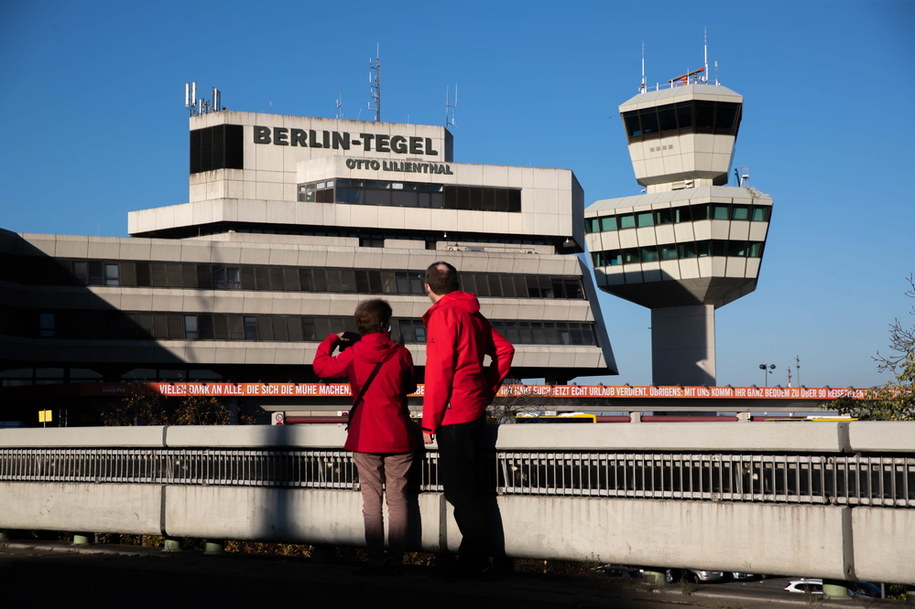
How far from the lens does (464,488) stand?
8086mm

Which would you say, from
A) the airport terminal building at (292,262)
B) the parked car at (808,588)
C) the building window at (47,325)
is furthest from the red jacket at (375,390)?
the building window at (47,325)

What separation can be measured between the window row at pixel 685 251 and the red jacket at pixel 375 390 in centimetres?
7649

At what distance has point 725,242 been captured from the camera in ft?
272

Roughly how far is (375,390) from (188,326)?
6007 centimetres

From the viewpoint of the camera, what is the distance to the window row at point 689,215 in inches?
3236

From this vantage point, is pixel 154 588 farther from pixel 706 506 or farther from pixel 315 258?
pixel 315 258

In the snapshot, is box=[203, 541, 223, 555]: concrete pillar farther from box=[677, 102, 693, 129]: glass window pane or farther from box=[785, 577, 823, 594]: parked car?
box=[677, 102, 693, 129]: glass window pane

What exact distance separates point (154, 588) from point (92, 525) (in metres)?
2.50

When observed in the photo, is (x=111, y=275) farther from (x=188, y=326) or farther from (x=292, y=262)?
(x=292, y=262)

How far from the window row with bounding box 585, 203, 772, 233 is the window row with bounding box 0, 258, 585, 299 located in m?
12.8

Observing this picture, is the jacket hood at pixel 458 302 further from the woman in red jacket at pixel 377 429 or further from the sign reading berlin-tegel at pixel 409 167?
the sign reading berlin-tegel at pixel 409 167

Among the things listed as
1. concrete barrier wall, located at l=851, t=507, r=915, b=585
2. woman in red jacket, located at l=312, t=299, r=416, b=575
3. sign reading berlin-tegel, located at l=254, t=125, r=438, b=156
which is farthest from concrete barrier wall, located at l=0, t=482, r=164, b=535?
sign reading berlin-tegel, located at l=254, t=125, r=438, b=156

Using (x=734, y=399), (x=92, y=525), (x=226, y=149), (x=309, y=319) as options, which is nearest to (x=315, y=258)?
(x=309, y=319)

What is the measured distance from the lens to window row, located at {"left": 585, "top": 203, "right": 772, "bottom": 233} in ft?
270
